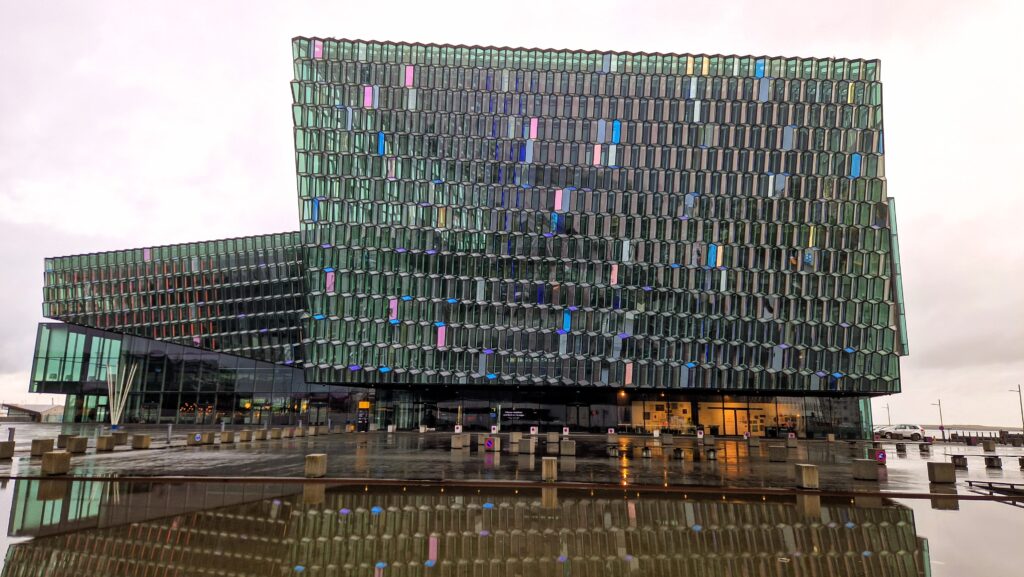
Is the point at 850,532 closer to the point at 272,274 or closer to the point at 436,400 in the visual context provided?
the point at 436,400

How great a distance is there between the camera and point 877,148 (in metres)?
71.6

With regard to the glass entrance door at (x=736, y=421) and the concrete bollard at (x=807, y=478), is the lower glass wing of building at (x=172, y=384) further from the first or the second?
the concrete bollard at (x=807, y=478)

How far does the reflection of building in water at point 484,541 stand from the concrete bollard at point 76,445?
1405 centimetres

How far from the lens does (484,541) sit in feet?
41.1

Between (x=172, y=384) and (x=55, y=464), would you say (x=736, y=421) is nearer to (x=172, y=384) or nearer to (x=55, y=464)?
(x=55, y=464)

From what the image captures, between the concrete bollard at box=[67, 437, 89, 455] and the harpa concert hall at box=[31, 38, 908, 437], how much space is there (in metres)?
39.2

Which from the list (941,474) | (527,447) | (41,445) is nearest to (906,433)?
(527,447)

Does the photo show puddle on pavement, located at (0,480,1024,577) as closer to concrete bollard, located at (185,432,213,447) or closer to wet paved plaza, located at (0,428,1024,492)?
wet paved plaza, located at (0,428,1024,492)

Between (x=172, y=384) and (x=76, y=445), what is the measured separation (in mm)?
59566

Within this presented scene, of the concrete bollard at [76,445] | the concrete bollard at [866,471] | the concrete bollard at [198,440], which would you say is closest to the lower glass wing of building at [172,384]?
the concrete bollard at [198,440]

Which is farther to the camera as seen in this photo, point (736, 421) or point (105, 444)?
point (736, 421)

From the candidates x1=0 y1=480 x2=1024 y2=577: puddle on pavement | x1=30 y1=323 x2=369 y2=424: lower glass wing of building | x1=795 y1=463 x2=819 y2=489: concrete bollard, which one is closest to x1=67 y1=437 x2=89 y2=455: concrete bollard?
Answer: x1=0 y1=480 x2=1024 y2=577: puddle on pavement

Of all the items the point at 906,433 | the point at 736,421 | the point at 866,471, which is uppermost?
the point at 736,421

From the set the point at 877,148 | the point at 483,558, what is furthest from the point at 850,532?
the point at 877,148
